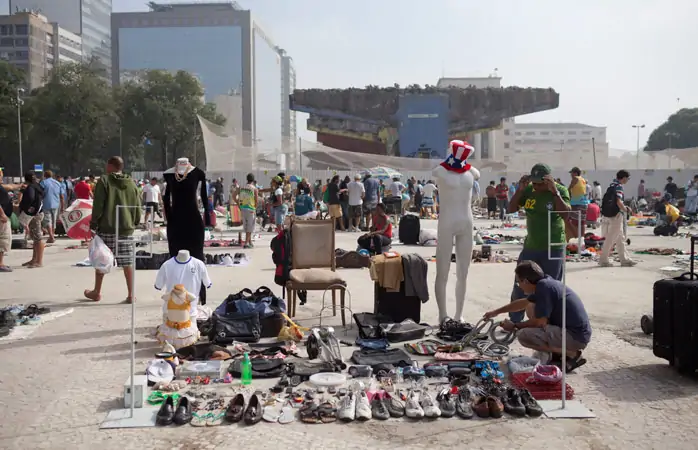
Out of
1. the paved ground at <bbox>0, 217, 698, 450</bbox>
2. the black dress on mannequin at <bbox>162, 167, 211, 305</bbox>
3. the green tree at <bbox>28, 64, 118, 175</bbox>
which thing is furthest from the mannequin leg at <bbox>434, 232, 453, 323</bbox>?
the green tree at <bbox>28, 64, 118, 175</bbox>

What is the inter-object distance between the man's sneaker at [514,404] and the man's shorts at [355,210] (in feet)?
47.1

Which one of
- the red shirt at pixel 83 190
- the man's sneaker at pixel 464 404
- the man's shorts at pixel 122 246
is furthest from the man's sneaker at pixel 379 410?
the red shirt at pixel 83 190

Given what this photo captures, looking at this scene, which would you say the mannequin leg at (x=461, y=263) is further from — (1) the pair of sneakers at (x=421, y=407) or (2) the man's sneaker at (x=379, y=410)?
(2) the man's sneaker at (x=379, y=410)

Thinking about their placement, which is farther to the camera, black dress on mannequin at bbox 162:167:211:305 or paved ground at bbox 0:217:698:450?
black dress on mannequin at bbox 162:167:211:305

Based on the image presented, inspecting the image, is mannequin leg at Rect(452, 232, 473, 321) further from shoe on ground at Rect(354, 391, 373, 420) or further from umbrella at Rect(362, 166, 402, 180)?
umbrella at Rect(362, 166, 402, 180)

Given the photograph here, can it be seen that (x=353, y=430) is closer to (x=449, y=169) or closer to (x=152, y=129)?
(x=449, y=169)

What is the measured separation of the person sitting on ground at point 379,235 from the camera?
1191 centimetres

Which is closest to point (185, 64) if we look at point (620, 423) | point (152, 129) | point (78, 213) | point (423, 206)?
point (152, 129)

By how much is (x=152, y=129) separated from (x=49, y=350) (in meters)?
56.5

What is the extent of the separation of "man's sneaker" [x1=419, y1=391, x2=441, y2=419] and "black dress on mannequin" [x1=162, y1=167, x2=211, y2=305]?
11.3 ft

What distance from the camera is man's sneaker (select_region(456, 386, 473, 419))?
4664 millimetres

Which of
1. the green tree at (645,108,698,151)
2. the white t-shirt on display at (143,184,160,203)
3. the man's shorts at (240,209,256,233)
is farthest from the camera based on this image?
the green tree at (645,108,698,151)

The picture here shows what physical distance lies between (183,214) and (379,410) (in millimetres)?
3619

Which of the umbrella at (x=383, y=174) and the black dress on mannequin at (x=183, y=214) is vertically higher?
the umbrella at (x=383, y=174)
